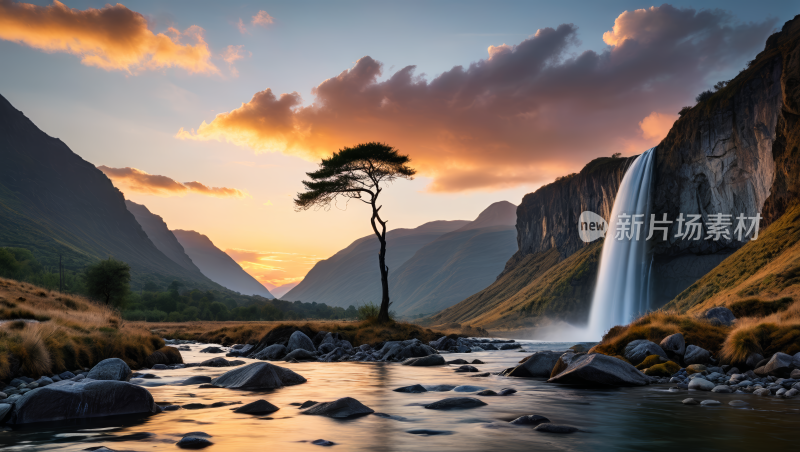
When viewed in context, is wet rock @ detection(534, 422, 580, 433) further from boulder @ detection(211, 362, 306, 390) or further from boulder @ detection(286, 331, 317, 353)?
boulder @ detection(286, 331, 317, 353)

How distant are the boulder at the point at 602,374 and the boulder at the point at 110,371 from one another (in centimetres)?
1526

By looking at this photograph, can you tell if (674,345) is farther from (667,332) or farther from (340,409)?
(340,409)

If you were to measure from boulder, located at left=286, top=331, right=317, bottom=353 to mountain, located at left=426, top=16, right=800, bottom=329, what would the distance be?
1053 inches

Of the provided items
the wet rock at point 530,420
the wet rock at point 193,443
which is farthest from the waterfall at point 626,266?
the wet rock at point 193,443

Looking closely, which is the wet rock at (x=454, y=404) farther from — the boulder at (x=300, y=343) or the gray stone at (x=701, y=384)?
the boulder at (x=300, y=343)

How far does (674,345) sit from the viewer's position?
19.8 meters

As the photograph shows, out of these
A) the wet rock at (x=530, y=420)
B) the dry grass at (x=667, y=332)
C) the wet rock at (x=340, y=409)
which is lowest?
the wet rock at (x=340, y=409)

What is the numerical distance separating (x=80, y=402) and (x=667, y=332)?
72.8 ft

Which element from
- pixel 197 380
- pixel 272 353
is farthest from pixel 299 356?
pixel 197 380

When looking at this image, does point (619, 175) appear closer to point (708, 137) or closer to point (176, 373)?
point (708, 137)

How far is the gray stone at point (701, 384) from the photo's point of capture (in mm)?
14541

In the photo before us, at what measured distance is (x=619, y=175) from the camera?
124 metres

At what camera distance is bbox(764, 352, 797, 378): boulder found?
1545 cm

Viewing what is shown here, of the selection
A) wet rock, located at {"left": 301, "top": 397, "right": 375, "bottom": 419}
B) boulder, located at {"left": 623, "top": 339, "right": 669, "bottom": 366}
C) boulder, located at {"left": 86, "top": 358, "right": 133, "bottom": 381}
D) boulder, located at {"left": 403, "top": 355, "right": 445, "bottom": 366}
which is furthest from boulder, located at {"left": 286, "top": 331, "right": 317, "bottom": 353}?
wet rock, located at {"left": 301, "top": 397, "right": 375, "bottom": 419}
